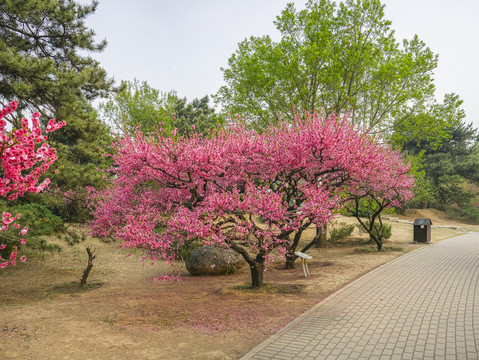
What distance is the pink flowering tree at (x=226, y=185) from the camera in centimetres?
823

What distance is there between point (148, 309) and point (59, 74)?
721cm

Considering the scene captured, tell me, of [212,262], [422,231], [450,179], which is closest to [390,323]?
[212,262]

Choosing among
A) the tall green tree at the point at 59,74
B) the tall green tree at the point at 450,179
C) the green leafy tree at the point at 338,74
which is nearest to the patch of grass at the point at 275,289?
the tall green tree at the point at 59,74

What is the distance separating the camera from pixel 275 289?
1032 centimetres

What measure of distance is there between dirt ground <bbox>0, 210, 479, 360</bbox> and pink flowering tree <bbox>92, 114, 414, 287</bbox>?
1.34 metres

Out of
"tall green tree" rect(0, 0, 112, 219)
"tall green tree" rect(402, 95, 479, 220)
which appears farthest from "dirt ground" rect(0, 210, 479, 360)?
"tall green tree" rect(402, 95, 479, 220)

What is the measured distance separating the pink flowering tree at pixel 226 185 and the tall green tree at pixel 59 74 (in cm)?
173

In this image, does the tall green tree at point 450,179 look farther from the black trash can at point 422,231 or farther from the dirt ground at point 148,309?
the dirt ground at point 148,309

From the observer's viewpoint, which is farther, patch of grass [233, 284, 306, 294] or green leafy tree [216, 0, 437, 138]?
green leafy tree [216, 0, 437, 138]

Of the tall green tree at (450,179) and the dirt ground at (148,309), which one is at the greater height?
the tall green tree at (450,179)

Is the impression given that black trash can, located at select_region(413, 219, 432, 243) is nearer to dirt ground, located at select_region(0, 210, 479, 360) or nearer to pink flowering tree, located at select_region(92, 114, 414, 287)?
dirt ground, located at select_region(0, 210, 479, 360)

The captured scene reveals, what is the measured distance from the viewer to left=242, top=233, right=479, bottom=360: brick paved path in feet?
18.9

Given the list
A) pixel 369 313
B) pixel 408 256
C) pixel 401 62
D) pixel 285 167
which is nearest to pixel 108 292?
pixel 285 167

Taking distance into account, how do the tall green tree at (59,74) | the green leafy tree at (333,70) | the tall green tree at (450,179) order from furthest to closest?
the tall green tree at (450,179)
the green leafy tree at (333,70)
the tall green tree at (59,74)
